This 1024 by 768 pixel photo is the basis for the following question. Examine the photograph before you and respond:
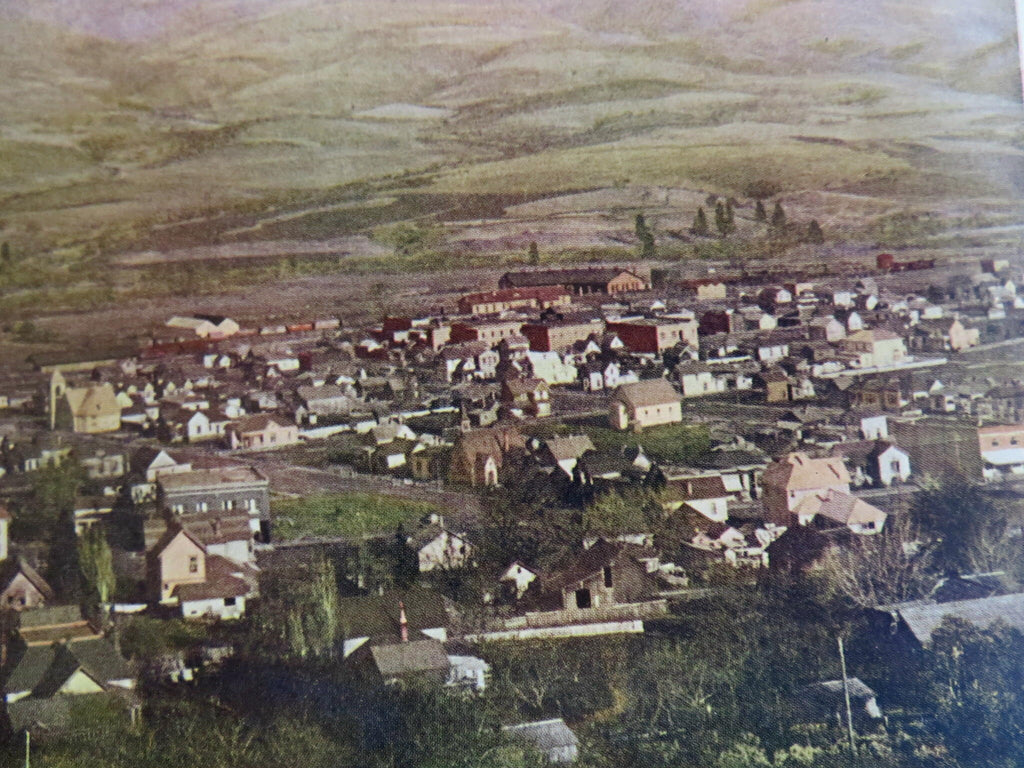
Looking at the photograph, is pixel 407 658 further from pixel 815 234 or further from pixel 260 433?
pixel 815 234

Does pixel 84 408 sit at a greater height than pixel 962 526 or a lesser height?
greater

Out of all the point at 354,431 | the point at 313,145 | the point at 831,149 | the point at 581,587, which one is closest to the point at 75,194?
the point at 313,145

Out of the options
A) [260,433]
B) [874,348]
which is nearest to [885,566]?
[874,348]

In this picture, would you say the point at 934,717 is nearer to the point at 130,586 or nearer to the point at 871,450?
the point at 871,450

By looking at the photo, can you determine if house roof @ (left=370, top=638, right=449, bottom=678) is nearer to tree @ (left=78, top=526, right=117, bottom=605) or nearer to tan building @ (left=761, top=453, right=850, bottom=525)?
tree @ (left=78, top=526, right=117, bottom=605)

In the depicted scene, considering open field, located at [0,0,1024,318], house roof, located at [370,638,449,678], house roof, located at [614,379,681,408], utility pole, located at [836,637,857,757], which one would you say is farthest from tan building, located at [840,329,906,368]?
house roof, located at [370,638,449,678]
